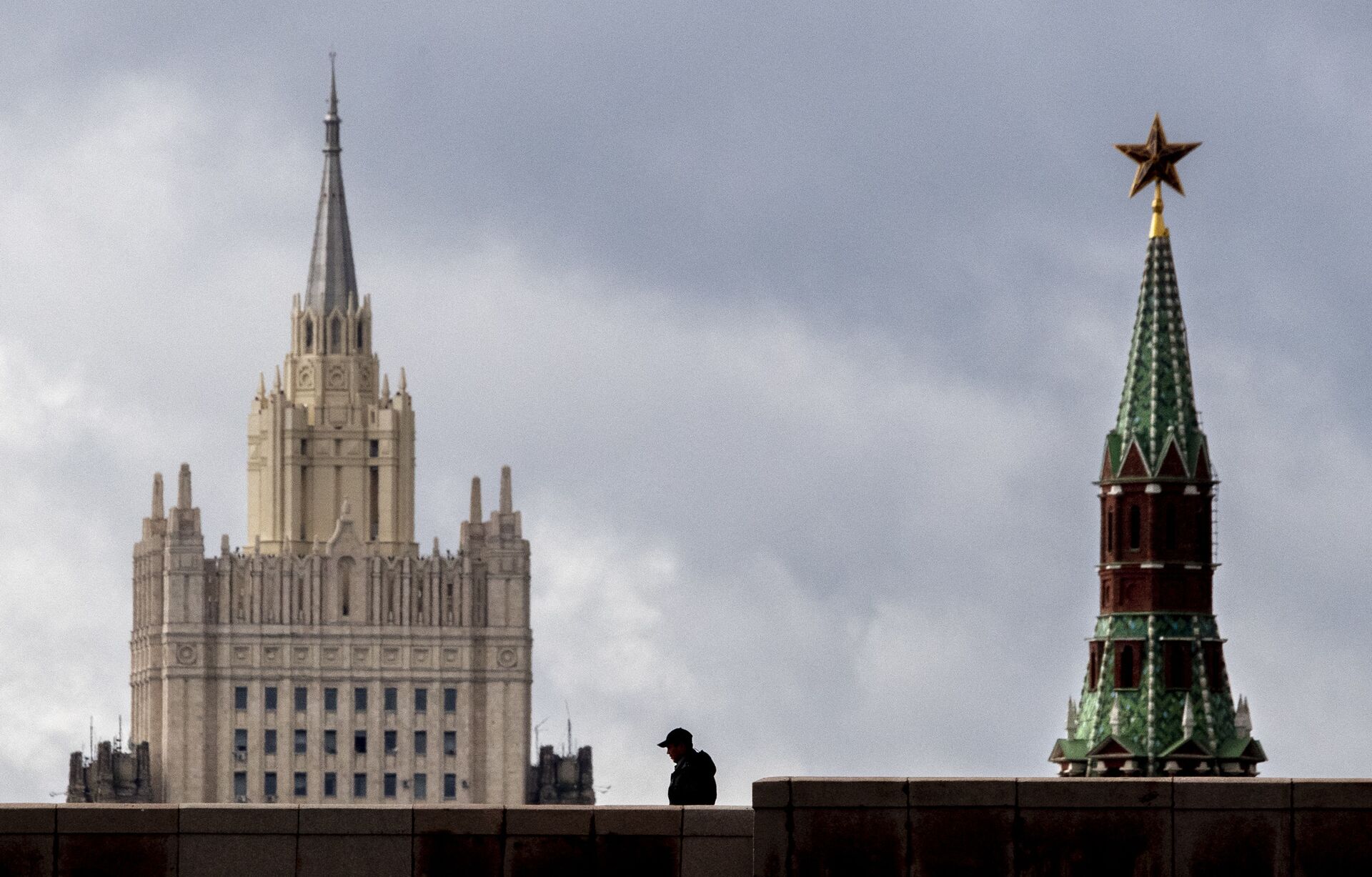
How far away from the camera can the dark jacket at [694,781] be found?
70125mm

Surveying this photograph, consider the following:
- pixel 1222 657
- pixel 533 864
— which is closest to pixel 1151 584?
pixel 1222 657

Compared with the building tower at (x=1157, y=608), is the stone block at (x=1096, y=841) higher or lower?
lower

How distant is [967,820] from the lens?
69.8m

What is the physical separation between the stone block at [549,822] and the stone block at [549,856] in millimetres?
69

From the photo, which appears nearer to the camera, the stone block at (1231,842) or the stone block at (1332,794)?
the stone block at (1332,794)

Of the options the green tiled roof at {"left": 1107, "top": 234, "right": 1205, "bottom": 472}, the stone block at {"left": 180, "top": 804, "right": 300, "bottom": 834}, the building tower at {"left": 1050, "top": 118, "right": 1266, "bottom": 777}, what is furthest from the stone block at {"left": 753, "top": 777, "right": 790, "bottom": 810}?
the green tiled roof at {"left": 1107, "top": 234, "right": 1205, "bottom": 472}

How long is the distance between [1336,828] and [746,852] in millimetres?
7977

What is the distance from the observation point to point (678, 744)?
69500 millimetres

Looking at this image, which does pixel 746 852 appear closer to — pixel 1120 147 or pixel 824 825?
pixel 824 825

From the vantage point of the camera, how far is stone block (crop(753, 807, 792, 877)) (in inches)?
2744

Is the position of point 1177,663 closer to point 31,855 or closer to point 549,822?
point 549,822

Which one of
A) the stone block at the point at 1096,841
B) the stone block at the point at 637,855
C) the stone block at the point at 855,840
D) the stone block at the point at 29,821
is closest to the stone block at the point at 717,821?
the stone block at the point at 637,855

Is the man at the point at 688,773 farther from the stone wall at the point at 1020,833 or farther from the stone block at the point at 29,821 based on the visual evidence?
the stone block at the point at 29,821

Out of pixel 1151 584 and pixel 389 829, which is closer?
pixel 389 829
